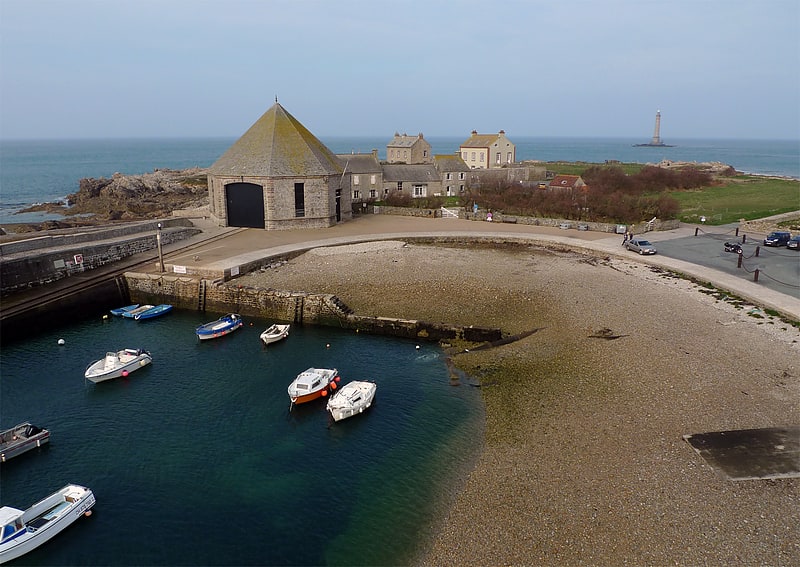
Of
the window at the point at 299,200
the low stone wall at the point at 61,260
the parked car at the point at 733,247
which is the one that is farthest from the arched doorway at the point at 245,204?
the parked car at the point at 733,247

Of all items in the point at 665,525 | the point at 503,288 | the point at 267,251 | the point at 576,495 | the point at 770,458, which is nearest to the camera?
the point at 665,525

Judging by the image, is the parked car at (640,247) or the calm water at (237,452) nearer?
the calm water at (237,452)

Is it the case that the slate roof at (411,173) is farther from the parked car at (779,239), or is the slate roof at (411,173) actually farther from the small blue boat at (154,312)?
the small blue boat at (154,312)

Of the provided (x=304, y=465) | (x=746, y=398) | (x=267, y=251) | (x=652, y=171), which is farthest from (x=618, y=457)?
(x=652, y=171)

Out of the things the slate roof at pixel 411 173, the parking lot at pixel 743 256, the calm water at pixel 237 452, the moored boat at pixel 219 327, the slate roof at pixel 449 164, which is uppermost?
the slate roof at pixel 449 164

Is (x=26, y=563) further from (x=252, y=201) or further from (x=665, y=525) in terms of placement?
(x=252, y=201)

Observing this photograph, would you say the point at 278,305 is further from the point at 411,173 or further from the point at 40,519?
the point at 411,173
